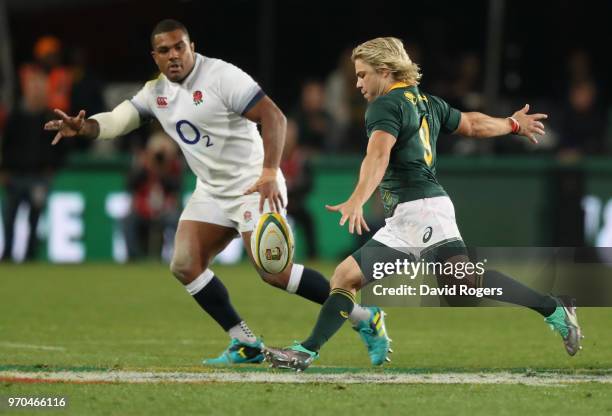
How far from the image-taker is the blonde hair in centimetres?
825

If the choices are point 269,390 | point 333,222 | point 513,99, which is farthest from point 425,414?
point 513,99

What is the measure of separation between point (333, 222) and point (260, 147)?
983cm

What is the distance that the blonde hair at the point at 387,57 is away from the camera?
825 centimetres

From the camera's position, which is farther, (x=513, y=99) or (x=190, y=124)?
(x=513, y=99)

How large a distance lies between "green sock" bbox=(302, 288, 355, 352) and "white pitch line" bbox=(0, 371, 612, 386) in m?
0.20

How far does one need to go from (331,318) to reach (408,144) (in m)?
1.14

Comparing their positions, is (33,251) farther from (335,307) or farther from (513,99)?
(335,307)

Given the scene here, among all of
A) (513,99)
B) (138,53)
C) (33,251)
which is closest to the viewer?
(33,251)

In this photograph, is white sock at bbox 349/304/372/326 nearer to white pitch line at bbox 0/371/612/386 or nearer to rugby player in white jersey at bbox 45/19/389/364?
rugby player in white jersey at bbox 45/19/389/364

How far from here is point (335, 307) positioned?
322 inches

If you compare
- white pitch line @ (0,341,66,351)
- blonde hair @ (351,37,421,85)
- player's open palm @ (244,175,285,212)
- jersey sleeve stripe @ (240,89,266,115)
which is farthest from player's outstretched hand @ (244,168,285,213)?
white pitch line @ (0,341,66,351)

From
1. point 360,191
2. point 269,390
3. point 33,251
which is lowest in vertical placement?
point 33,251

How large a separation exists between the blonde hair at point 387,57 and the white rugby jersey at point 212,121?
1045 mm

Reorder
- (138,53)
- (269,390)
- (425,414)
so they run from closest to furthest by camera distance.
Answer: (425,414)
(269,390)
(138,53)
